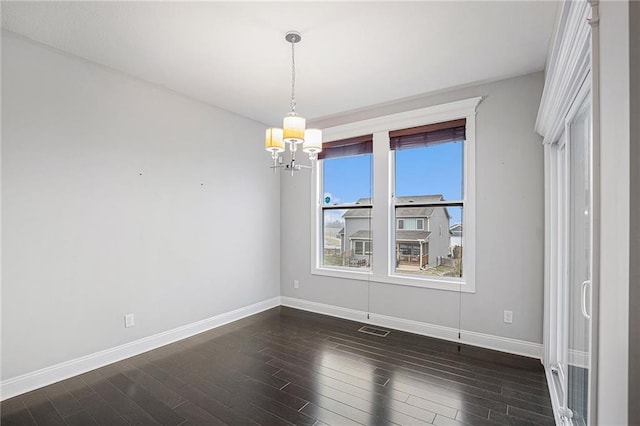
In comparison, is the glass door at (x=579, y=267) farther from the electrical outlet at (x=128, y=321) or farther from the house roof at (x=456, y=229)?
the electrical outlet at (x=128, y=321)

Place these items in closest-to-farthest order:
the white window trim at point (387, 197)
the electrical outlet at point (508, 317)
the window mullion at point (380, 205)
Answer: the electrical outlet at point (508, 317)
the white window trim at point (387, 197)
the window mullion at point (380, 205)

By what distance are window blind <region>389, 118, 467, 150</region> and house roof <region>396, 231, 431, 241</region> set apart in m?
1.05

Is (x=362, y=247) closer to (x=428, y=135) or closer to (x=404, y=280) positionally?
(x=404, y=280)

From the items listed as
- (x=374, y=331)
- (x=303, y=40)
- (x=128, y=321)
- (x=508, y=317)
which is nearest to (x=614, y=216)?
(x=303, y=40)

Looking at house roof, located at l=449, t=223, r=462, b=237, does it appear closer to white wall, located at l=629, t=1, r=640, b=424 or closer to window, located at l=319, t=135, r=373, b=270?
window, located at l=319, t=135, r=373, b=270

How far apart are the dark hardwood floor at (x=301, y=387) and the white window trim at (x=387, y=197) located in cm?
75

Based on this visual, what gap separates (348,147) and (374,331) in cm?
240

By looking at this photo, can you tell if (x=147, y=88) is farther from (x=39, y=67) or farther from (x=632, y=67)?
(x=632, y=67)

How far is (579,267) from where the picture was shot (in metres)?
1.83

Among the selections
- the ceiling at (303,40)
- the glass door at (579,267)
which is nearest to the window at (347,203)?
the ceiling at (303,40)

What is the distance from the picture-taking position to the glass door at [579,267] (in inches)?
61.4

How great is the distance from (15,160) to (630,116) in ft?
11.6

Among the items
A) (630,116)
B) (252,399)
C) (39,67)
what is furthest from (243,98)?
(630,116)

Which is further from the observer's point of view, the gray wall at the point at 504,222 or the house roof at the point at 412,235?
the house roof at the point at 412,235
